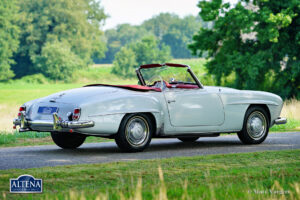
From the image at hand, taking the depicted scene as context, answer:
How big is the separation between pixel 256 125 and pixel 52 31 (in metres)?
73.5

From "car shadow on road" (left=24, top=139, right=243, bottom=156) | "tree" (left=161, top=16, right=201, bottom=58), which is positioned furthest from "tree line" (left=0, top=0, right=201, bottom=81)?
"car shadow on road" (left=24, top=139, right=243, bottom=156)

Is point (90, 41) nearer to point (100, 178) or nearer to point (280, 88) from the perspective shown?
point (280, 88)

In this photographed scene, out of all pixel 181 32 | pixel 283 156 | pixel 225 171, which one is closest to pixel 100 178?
pixel 225 171

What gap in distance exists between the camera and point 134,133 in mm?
9055

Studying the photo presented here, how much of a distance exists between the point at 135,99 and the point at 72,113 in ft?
3.72

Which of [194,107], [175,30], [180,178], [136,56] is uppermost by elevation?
[175,30]

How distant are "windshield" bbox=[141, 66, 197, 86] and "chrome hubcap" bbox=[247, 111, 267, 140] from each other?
4.76 feet

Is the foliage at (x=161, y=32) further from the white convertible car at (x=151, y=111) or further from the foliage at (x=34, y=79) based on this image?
the white convertible car at (x=151, y=111)

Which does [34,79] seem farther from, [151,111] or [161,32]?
[161,32]

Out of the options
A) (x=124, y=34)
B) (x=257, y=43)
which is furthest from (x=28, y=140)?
(x=124, y=34)

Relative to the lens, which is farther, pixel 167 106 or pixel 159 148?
pixel 159 148

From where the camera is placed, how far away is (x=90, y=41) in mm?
86188

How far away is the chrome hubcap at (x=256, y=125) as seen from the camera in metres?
10.7

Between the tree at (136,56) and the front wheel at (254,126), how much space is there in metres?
76.1
